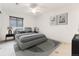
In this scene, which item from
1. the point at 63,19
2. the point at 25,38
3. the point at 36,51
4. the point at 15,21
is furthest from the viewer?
the point at 25,38

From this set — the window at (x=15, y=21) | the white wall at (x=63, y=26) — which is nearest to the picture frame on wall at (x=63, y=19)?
the white wall at (x=63, y=26)

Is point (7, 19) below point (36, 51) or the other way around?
the other way around

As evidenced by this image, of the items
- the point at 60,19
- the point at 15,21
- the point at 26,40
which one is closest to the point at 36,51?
the point at 26,40

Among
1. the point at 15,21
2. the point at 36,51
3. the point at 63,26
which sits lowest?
the point at 36,51

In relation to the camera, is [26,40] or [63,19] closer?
[63,19]

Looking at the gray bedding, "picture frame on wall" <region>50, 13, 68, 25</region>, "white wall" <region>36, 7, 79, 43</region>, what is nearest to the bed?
the gray bedding

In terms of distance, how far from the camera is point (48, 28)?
6.86 feet

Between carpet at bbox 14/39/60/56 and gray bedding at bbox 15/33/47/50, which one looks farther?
gray bedding at bbox 15/33/47/50

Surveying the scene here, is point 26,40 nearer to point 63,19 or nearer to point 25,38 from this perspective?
point 25,38

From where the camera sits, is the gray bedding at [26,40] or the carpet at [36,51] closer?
the carpet at [36,51]

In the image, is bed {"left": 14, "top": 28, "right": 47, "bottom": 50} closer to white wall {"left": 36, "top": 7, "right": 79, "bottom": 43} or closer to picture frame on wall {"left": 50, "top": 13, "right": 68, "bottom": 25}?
white wall {"left": 36, "top": 7, "right": 79, "bottom": 43}

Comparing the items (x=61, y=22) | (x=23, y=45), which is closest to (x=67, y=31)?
(x=61, y=22)

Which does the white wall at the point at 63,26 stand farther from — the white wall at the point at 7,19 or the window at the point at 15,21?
the window at the point at 15,21

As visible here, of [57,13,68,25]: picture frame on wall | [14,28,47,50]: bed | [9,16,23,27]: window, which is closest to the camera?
[9,16,23,27]: window
